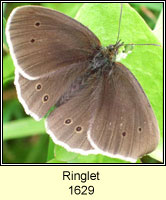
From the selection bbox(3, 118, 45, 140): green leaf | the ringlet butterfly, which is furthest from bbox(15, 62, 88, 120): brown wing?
bbox(3, 118, 45, 140): green leaf

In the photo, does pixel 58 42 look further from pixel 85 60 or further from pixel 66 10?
pixel 66 10

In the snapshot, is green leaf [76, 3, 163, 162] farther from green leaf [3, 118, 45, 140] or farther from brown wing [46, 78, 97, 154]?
green leaf [3, 118, 45, 140]

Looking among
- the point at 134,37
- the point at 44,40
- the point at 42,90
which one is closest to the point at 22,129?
the point at 42,90

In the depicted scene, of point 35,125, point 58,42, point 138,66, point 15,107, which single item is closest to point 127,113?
point 138,66

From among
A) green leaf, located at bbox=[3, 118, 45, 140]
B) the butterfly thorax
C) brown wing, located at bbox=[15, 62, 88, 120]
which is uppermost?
the butterfly thorax

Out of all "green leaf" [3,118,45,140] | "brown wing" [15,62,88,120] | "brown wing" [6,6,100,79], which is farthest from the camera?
"green leaf" [3,118,45,140]

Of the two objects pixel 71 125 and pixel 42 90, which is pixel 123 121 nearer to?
pixel 71 125
